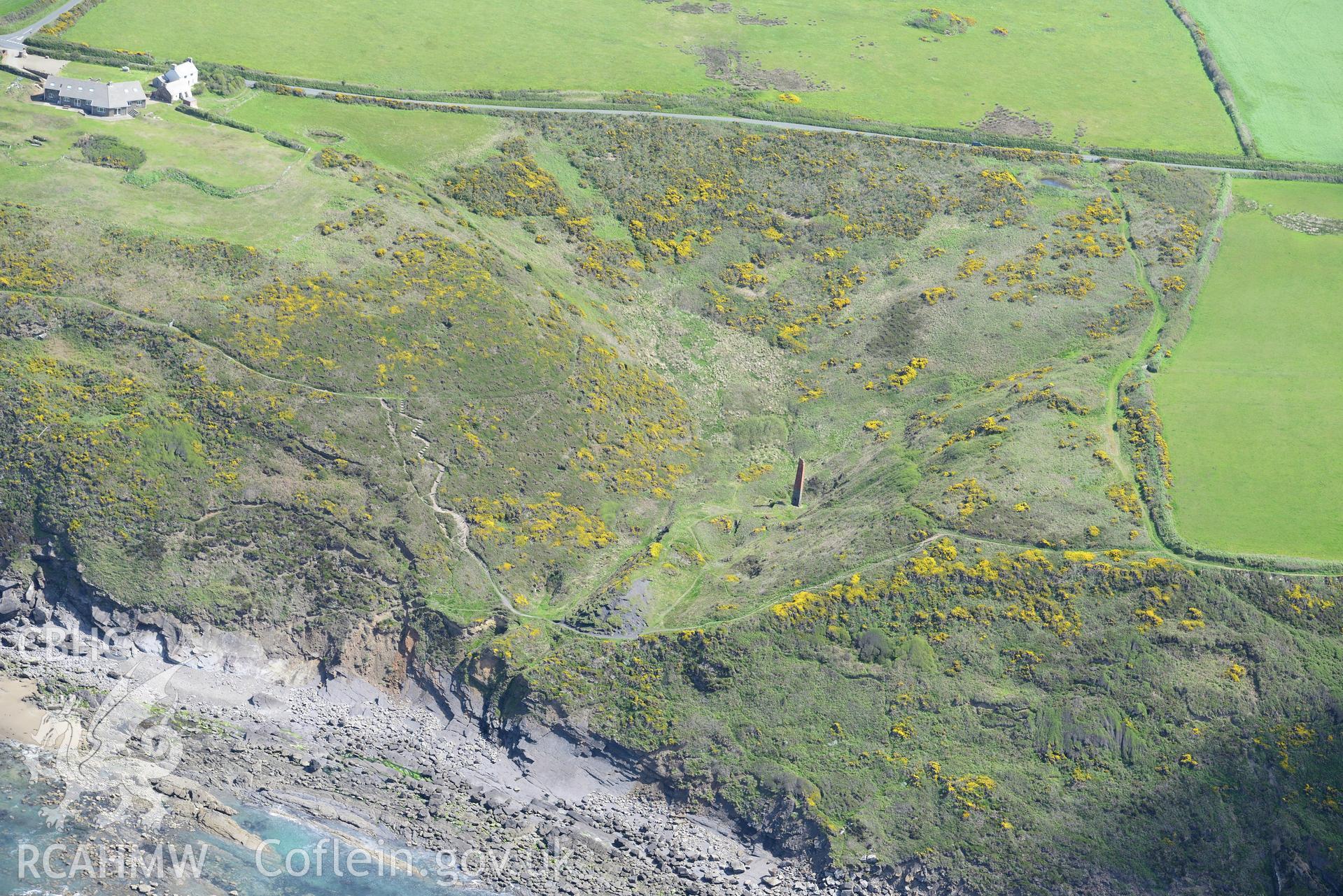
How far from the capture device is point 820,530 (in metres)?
83.9

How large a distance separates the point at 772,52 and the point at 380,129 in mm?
50541

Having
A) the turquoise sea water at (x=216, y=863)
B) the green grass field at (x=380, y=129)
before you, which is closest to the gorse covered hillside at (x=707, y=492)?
the green grass field at (x=380, y=129)

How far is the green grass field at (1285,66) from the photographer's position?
130 m

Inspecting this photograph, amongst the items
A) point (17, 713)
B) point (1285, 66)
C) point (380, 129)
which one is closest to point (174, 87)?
point (380, 129)

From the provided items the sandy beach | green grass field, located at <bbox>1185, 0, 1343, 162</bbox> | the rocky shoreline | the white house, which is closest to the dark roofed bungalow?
the white house

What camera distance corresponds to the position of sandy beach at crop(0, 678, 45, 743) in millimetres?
71188

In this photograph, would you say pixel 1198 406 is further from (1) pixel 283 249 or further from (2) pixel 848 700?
(1) pixel 283 249

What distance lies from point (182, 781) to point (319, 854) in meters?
9.75

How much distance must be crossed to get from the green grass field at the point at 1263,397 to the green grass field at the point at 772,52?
80.1 feet

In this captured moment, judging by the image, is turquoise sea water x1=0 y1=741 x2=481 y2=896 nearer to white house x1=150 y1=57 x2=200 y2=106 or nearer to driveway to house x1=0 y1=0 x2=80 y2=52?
white house x1=150 y1=57 x2=200 y2=106

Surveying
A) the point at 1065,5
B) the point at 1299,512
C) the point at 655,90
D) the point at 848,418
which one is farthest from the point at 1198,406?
the point at 1065,5

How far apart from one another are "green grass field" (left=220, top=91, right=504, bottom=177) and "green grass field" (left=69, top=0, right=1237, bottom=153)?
7.30 m

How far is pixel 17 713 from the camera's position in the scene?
72.1 metres

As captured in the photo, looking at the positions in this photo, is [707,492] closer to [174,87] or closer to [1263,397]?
[1263,397]
